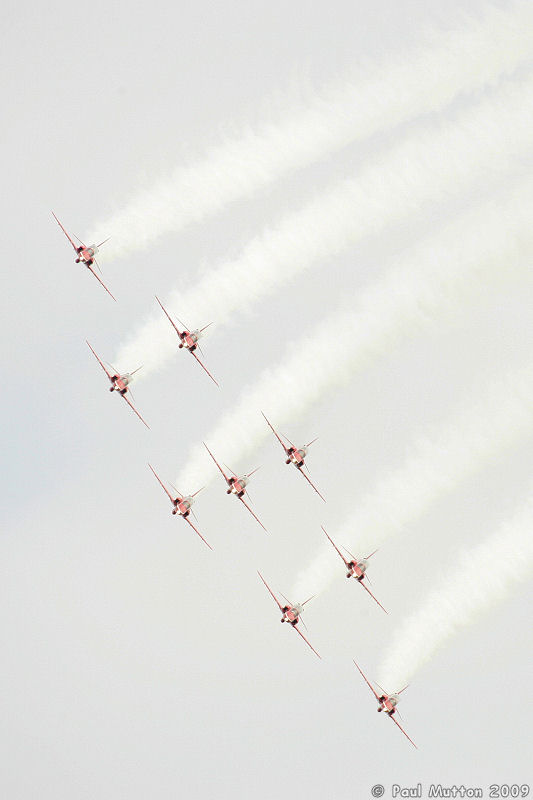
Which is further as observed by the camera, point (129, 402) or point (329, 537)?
point (129, 402)

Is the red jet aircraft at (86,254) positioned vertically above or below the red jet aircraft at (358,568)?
above

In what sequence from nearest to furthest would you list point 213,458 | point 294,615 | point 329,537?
point 329,537 < point 213,458 < point 294,615

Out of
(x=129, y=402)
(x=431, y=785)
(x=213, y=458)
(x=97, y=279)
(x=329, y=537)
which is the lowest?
(x=431, y=785)

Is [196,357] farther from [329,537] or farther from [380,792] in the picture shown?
[380,792]

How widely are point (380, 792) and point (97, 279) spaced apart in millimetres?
30085

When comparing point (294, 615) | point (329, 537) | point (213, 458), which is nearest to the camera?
point (329, 537)

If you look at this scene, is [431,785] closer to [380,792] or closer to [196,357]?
[380,792]

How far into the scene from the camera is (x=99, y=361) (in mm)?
76375

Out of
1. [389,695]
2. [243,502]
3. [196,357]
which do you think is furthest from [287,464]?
[389,695]

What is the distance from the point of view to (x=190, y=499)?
75312 millimetres

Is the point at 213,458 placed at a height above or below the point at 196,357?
below

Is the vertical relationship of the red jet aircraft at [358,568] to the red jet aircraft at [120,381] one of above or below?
below

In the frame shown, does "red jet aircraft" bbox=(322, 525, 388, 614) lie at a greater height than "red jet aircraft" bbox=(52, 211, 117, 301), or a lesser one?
lesser

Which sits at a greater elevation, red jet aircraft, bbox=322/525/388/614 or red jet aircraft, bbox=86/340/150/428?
red jet aircraft, bbox=86/340/150/428
